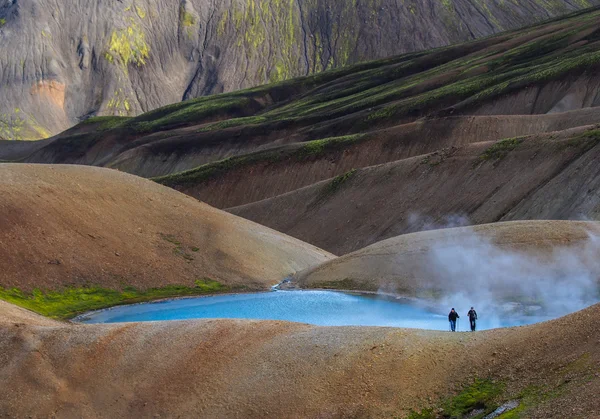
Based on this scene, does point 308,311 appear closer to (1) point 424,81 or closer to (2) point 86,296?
(2) point 86,296

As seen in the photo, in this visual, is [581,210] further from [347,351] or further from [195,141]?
[195,141]

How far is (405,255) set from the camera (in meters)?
58.0

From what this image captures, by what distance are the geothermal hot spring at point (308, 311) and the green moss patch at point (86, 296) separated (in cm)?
103

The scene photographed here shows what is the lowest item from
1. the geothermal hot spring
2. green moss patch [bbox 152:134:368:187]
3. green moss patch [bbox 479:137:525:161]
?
the geothermal hot spring

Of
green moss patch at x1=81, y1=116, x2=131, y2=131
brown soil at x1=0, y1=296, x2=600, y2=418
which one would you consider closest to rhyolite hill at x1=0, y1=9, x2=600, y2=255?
green moss patch at x1=81, y1=116, x2=131, y2=131

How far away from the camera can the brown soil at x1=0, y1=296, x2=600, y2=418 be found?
28000mm

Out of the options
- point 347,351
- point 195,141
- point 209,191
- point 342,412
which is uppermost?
point 195,141

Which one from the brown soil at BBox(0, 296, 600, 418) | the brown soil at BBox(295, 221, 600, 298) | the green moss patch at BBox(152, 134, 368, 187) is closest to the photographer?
the brown soil at BBox(0, 296, 600, 418)

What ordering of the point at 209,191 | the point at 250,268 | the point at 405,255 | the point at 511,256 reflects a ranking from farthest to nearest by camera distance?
the point at 209,191, the point at 250,268, the point at 405,255, the point at 511,256

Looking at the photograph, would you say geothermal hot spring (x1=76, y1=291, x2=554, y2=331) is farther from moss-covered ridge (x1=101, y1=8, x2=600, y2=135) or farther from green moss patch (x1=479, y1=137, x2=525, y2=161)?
moss-covered ridge (x1=101, y1=8, x2=600, y2=135)

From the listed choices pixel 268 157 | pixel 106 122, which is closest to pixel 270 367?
pixel 268 157

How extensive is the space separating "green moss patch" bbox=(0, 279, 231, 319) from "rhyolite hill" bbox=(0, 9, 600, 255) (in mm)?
22856

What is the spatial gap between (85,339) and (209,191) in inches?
3037

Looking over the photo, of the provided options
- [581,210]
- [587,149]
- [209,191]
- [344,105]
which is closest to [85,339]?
[581,210]
